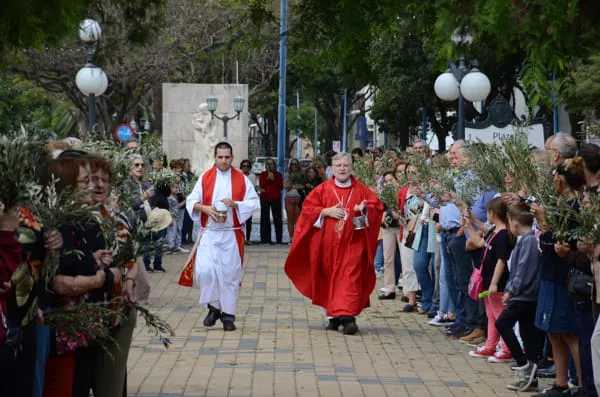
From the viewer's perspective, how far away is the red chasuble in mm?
13664

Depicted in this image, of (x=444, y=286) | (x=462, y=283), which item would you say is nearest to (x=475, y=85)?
(x=444, y=286)

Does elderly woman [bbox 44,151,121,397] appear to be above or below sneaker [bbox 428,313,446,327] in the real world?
above

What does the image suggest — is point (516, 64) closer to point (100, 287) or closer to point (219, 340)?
point (219, 340)

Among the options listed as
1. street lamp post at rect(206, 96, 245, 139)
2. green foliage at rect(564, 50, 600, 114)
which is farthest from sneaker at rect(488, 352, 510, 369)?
street lamp post at rect(206, 96, 245, 139)

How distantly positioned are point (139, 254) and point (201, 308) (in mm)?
9025

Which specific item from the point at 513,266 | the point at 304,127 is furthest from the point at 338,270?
the point at 304,127

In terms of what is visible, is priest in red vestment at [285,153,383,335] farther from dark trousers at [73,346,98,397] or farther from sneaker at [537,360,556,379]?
dark trousers at [73,346,98,397]

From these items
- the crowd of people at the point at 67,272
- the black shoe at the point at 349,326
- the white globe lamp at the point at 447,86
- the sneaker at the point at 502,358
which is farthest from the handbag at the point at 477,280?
the white globe lamp at the point at 447,86

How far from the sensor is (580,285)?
28.1ft

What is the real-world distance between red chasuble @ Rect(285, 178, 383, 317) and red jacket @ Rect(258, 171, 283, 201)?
582 inches

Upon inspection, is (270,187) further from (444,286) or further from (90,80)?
(444,286)

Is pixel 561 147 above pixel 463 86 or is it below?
below

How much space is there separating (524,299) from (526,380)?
2.08ft

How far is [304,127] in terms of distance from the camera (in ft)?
329
